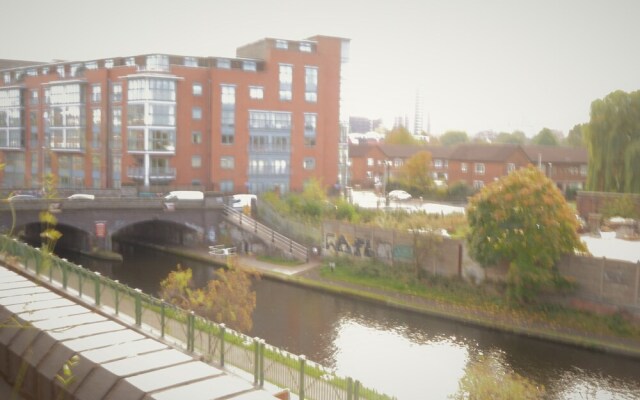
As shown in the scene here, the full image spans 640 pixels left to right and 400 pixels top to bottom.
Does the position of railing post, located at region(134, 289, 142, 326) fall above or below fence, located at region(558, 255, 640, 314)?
above

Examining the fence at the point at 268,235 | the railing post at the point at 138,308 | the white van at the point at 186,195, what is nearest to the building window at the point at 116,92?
the white van at the point at 186,195

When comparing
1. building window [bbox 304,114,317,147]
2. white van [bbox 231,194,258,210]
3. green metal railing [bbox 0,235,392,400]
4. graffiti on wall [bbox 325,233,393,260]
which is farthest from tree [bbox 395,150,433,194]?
green metal railing [bbox 0,235,392,400]

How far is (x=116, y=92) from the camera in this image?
209 feet

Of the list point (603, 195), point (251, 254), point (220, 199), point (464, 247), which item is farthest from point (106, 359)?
point (603, 195)

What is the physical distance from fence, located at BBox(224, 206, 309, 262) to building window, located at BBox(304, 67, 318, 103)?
1715 cm

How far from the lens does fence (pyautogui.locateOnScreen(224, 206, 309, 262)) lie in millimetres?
46031

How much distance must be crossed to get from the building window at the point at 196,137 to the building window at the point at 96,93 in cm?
1089

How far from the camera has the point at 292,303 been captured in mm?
36281

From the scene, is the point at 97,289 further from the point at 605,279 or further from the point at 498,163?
the point at 498,163

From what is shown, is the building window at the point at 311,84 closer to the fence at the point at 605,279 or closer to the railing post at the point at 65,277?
the fence at the point at 605,279

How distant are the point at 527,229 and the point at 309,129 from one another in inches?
1457

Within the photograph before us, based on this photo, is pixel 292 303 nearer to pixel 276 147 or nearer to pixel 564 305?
pixel 564 305

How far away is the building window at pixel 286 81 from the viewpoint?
6381 centimetres

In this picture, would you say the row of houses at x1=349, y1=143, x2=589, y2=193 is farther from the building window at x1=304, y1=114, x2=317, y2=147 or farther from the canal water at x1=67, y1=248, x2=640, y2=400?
the canal water at x1=67, y1=248, x2=640, y2=400
